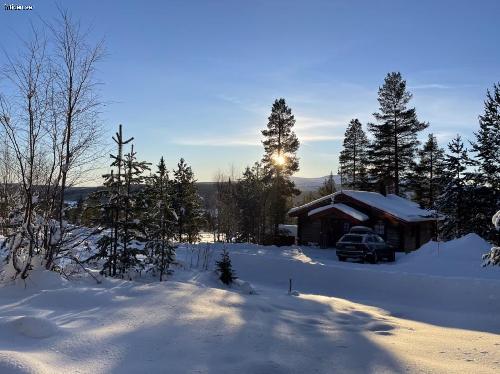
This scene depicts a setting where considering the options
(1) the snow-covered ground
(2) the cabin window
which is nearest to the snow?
(1) the snow-covered ground

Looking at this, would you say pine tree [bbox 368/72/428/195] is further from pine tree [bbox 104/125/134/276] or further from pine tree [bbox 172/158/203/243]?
pine tree [bbox 104/125/134/276]

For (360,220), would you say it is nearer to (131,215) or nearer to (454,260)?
(454,260)

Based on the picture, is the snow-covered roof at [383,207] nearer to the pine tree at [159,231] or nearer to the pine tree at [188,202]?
the pine tree at [188,202]

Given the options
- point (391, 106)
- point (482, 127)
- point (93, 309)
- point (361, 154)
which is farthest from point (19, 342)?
point (361, 154)

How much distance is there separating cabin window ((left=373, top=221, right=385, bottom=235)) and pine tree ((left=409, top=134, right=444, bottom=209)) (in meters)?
18.9

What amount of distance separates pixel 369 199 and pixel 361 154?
26.4 metres

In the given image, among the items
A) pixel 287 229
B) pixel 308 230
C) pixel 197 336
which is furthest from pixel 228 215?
pixel 197 336

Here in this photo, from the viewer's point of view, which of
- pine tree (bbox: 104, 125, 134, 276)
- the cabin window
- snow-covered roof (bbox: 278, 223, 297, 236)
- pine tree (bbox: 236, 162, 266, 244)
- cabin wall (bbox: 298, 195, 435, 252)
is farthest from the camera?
snow-covered roof (bbox: 278, 223, 297, 236)

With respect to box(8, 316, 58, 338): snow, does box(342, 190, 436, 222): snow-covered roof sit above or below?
above

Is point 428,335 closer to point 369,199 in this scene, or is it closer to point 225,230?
point 369,199

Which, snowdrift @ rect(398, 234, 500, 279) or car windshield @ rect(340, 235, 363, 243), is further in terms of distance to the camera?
car windshield @ rect(340, 235, 363, 243)

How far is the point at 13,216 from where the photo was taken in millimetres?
10508

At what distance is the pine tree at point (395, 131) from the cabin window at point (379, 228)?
16.8 meters

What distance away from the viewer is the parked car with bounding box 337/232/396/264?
24562 millimetres
